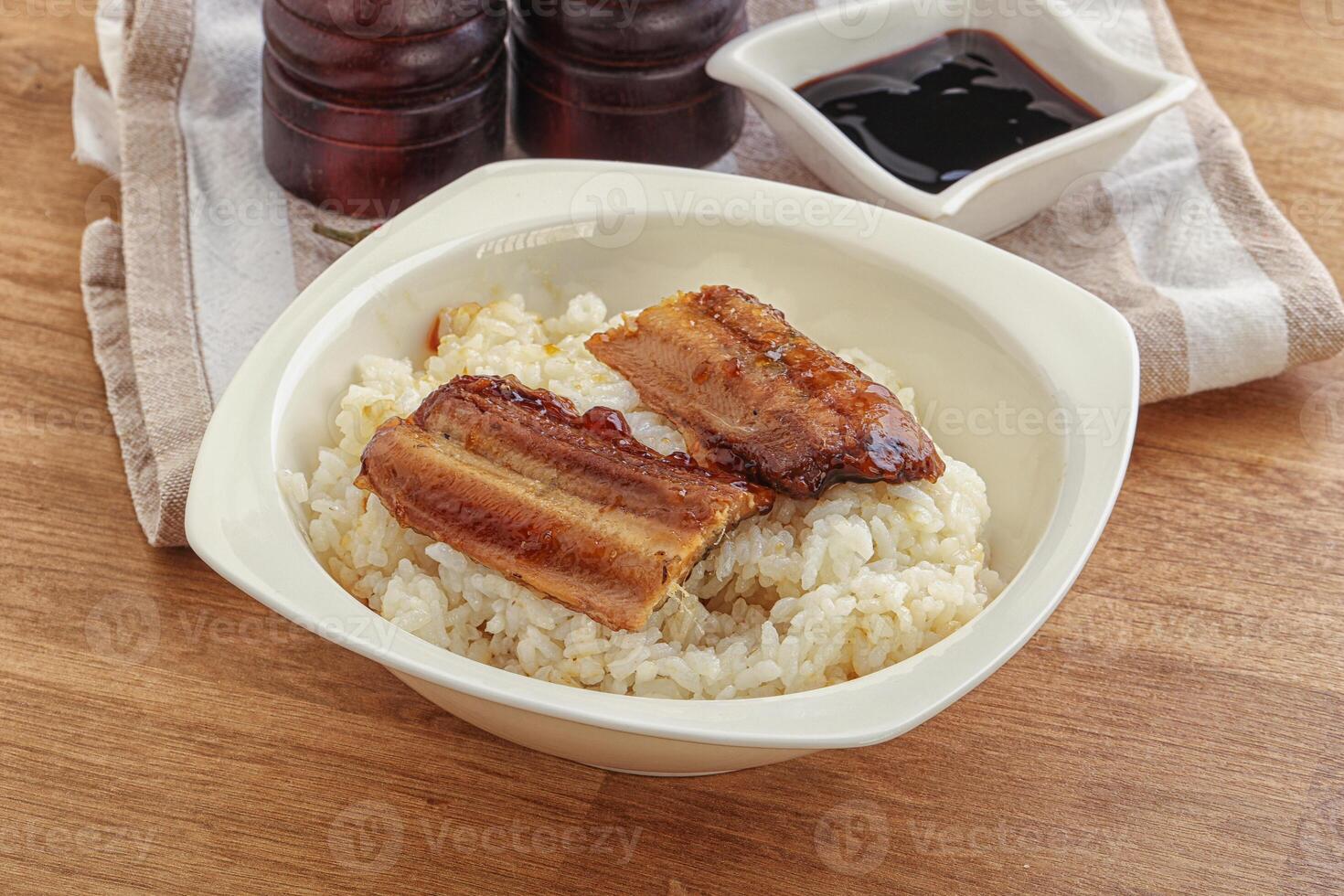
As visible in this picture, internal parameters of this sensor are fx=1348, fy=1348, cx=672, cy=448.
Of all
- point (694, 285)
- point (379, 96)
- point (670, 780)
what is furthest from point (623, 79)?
point (670, 780)

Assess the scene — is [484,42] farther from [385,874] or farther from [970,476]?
[385,874]

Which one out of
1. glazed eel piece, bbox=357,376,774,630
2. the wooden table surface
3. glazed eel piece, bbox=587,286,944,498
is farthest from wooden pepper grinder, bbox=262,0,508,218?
glazed eel piece, bbox=357,376,774,630

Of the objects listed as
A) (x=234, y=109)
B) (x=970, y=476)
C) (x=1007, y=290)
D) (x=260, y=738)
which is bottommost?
(x=260, y=738)

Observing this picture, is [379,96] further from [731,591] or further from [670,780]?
[670,780]

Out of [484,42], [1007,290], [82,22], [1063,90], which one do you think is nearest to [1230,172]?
[1063,90]

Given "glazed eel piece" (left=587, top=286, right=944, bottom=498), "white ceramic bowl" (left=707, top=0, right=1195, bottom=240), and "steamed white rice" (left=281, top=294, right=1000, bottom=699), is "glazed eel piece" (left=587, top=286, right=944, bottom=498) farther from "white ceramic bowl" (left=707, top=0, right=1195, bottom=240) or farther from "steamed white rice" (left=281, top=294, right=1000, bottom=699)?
"white ceramic bowl" (left=707, top=0, right=1195, bottom=240)
